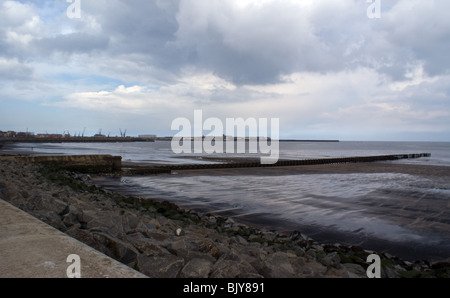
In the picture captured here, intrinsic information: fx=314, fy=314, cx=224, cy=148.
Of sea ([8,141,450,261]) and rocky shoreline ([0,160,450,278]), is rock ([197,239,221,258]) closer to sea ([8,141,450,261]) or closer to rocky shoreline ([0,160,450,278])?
rocky shoreline ([0,160,450,278])

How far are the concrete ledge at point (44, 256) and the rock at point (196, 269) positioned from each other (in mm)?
800

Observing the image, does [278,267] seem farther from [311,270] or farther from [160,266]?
[160,266]

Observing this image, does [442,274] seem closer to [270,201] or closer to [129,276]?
[129,276]

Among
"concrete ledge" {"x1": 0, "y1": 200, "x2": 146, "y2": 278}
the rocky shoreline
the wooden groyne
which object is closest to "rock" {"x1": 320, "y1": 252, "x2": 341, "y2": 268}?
the rocky shoreline

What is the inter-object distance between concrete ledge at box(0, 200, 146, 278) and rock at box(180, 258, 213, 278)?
0.80 metres

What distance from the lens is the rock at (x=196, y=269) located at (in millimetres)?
3410

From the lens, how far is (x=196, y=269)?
11.5 ft

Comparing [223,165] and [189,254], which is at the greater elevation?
[189,254]

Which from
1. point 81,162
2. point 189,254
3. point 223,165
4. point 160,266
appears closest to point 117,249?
point 160,266

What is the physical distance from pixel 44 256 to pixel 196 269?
5.01 feet

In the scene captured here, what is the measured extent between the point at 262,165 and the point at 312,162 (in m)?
9.22

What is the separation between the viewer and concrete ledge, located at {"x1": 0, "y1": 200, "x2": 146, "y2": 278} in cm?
267

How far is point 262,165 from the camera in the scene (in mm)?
35000
